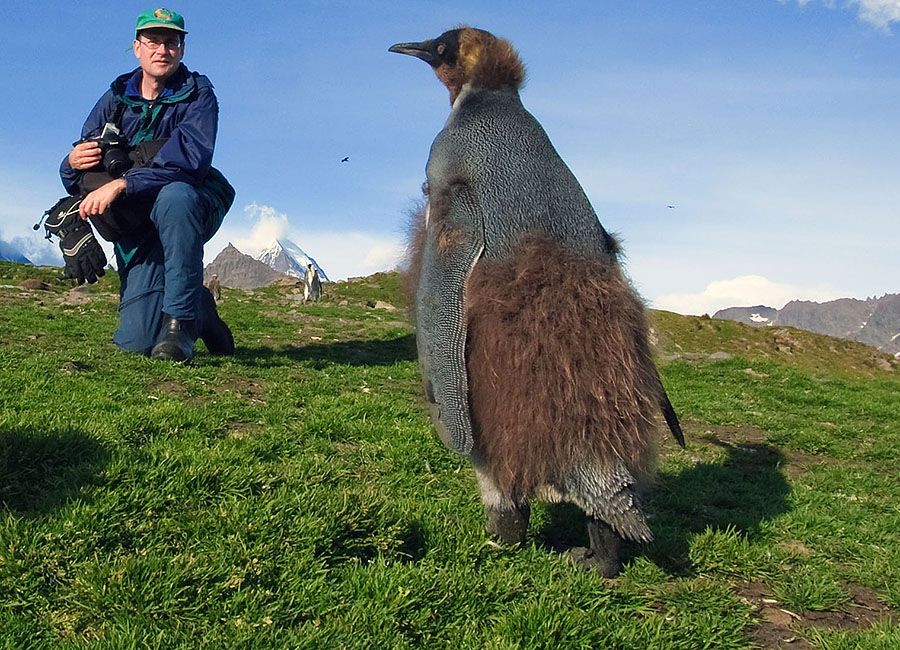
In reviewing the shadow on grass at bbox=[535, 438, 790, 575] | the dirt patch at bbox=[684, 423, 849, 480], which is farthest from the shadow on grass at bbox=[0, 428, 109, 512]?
the dirt patch at bbox=[684, 423, 849, 480]

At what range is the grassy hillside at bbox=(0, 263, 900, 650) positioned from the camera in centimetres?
245

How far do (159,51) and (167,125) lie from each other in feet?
2.07

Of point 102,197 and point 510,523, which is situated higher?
point 102,197

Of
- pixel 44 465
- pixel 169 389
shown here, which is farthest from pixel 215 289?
pixel 44 465

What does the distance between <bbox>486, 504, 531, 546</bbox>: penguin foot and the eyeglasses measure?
520 centimetres

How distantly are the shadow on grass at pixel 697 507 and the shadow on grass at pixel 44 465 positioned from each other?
7.18ft

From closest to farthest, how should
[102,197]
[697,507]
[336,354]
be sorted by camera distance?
[697,507] < [102,197] < [336,354]

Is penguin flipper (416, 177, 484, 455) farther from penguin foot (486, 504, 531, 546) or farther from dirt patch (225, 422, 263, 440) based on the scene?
dirt patch (225, 422, 263, 440)

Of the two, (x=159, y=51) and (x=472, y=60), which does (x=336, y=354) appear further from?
(x=472, y=60)

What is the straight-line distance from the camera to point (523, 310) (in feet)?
9.26

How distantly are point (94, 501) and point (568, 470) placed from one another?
78.5 inches

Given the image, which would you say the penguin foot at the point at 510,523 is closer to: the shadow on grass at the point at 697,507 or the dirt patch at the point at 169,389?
the shadow on grass at the point at 697,507

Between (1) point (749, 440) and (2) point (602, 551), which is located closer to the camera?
(2) point (602, 551)

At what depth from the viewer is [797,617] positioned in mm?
3145
